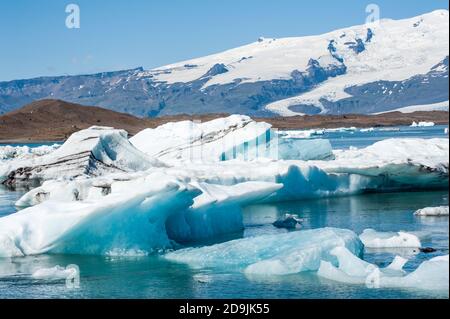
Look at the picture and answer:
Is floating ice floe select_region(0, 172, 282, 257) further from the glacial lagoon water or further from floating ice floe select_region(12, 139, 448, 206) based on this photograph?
floating ice floe select_region(12, 139, 448, 206)

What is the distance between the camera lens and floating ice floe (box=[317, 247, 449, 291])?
8562 mm

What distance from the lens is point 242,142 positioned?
A: 2220 centimetres

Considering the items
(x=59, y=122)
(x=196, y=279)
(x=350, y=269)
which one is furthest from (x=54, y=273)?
(x=59, y=122)

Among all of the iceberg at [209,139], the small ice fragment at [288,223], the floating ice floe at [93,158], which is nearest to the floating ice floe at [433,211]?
the small ice fragment at [288,223]

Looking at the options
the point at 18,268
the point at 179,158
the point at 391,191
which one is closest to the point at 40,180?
the point at 179,158

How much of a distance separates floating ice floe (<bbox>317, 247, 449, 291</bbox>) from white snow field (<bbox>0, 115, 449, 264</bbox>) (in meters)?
0.45

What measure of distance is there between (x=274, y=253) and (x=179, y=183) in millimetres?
1885

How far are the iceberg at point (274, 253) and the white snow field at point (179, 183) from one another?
0.09 ft

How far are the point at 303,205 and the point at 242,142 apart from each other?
5.08m

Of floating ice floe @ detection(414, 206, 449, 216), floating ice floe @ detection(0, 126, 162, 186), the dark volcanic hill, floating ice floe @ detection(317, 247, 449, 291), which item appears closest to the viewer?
floating ice floe @ detection(317, 247, 449, 291)

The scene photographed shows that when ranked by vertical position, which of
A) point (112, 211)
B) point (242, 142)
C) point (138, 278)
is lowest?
point (138, 278)

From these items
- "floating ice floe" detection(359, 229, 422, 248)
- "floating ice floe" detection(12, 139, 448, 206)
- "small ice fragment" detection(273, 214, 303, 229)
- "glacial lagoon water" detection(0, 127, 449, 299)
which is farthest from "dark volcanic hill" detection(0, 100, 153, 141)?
"floating ice floe" detection(359, 229, 422, 248)

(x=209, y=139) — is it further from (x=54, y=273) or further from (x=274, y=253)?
(x=54, y=273)

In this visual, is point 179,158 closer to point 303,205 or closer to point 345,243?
point 303,205
